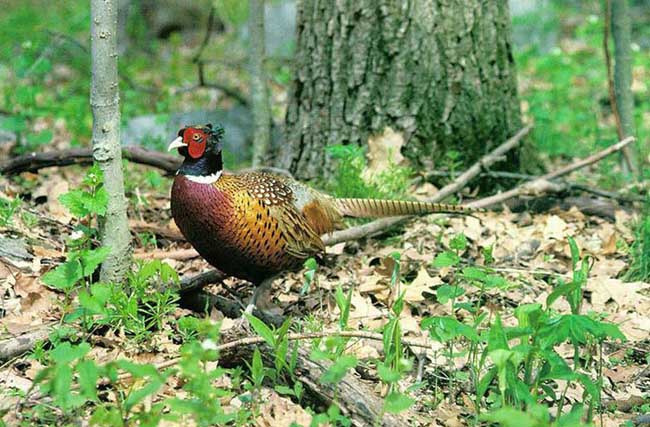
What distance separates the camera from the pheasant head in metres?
3.75

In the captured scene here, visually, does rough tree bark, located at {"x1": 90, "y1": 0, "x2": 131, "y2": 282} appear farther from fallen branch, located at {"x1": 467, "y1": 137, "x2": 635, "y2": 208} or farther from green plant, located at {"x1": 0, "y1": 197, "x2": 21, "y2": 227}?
fallen branch, located at {"x1": 467, "y1": 137, "x2": 635, "y2": 208}

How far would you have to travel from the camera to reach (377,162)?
5277 mm

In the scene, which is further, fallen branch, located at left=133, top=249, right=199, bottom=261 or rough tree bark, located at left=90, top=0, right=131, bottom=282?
fallen branch, located at left=133, top=249, right=199, bottom=261

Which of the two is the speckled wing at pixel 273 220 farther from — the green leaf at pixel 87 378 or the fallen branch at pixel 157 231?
the green leaf at pixel 87 378

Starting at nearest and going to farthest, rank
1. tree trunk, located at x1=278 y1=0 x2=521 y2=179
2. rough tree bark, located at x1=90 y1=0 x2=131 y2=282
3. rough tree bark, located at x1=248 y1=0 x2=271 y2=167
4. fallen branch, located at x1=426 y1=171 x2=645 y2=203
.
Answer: rough tree bark, located at x1=90 y1=0 x2=131 y2=282
tree trunk, located at x1=278 y1=0 x2=521 y2=179
fallen branch, located at x1=426 y1=171 x2=645 y2=203
rough tree bark, located at x1=248 y1=0 x2=271 y2=167

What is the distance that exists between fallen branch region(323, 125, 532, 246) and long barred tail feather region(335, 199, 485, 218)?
0.11m

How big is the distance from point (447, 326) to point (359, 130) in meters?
2.48

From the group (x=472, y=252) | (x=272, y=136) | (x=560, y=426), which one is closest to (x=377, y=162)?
(x=472, y=252)

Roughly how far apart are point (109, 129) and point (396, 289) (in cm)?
168

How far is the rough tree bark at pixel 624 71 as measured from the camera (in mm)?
5613

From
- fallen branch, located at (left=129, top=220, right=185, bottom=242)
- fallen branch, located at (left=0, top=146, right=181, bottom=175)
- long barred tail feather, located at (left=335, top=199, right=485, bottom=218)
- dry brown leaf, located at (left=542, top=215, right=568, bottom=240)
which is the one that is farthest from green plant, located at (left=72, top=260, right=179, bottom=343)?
dry brown leaf, located at (left=542, top=215, right=568, bottom=240)

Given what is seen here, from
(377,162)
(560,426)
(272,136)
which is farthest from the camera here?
(272,136)

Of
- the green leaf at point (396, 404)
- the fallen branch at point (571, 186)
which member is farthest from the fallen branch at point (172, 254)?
the green leaf at point (396, 404)

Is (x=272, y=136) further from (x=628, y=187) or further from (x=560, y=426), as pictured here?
(x=560, y=426)
